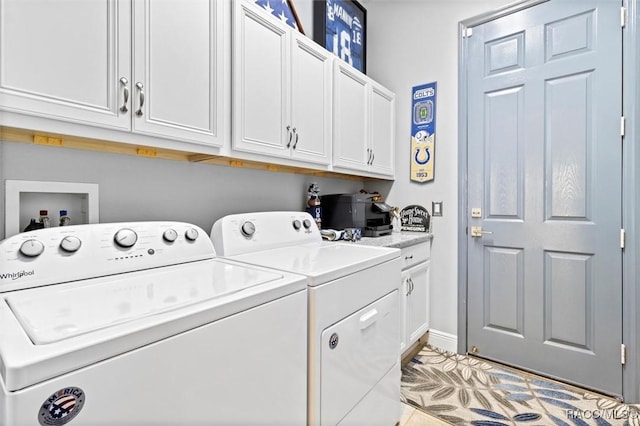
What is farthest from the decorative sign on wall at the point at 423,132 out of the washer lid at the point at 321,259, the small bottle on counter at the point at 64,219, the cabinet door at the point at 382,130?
the small bottle on counter at the point at 64,219

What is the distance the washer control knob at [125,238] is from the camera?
109 centimetres

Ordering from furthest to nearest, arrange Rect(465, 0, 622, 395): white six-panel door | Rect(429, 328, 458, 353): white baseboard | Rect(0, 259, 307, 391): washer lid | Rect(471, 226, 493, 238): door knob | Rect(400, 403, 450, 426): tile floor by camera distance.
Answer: Rect(429, 328, 458, 353): white baseboard, Rect(471, 226, 493, 238): door knob, Rect(465, 0, 622, 395): white six-panel door, Rect(400, 403, 450, 426): tile floor, Rect(0, 259, 307, 391): washer lid

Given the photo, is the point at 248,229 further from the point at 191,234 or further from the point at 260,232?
the point at 191,234

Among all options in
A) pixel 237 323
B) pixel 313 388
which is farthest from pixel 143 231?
pixel 313 388

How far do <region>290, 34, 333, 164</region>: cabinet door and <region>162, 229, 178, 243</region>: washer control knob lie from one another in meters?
0.77

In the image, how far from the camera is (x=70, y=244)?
3.25ft

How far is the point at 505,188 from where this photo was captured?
2.22 metres

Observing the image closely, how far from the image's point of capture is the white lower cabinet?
6.85 ft

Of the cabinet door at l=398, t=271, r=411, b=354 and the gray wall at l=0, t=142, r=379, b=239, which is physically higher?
the gray wall at l=0, t=142, r=379, b=239

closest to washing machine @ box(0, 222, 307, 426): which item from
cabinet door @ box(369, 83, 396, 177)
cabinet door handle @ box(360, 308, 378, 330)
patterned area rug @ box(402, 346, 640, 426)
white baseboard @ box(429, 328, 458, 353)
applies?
cabinet door handle @ box(360, 308, 378, 330)

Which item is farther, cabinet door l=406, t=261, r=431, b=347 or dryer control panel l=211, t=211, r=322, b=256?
cabinet door l=406, t=261, r=431, b=347

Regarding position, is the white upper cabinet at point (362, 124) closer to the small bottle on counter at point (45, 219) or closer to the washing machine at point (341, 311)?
the washing machine at point (341, 311)

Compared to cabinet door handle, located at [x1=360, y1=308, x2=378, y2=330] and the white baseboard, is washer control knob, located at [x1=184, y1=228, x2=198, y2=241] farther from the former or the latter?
the white baseboard

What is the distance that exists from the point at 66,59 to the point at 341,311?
1.22 meters
